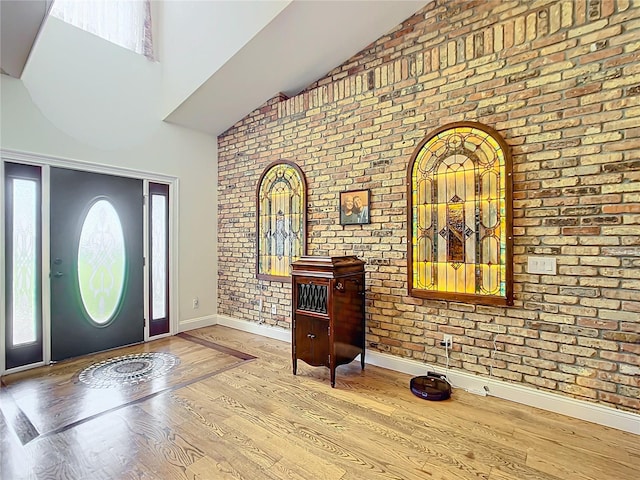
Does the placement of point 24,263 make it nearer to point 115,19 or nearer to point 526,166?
point 115,19

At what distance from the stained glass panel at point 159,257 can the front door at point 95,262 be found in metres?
0.16

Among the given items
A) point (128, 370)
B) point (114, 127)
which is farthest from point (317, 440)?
point (114, 127)

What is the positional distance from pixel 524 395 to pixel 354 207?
221 cm

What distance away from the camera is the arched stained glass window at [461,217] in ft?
8.54

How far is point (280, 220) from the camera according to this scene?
13.6 feet

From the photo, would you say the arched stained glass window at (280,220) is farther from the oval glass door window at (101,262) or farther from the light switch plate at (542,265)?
the light switch plate at (542,265)

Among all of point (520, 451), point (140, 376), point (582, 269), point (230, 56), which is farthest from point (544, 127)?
point (140, 376)

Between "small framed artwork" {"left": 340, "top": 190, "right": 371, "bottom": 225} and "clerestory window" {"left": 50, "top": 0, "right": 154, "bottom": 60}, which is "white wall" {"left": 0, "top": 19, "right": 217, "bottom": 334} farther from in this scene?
"small framed artwork" {"left": 340, "top": 190, "right": 371, "bottom": 225}

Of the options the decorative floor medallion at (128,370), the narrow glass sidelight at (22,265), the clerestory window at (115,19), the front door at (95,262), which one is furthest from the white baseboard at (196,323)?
the clerestory window at (115,19)

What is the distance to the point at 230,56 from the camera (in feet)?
11.2

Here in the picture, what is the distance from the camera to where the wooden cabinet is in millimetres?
2789

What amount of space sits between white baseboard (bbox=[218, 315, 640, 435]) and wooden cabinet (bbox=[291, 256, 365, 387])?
16.0 inches

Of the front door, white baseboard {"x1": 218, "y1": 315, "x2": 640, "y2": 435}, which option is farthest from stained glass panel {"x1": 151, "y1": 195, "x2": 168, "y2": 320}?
white baseboard {"x1": 218, "y1": 315, "x2": 640, "y2": 435}

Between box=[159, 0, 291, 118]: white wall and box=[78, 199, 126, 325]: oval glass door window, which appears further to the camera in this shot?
box=[78, 199, 126, 325]: oval glass door window
